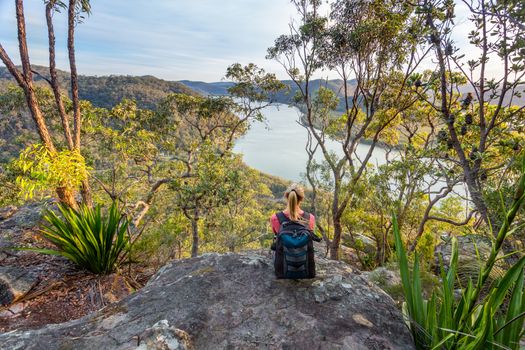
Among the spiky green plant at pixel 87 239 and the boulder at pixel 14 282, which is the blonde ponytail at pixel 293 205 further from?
the boulder at pixel 14 282

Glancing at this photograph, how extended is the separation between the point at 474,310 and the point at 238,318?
150 cm

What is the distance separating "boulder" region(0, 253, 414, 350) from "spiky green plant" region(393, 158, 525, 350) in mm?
317

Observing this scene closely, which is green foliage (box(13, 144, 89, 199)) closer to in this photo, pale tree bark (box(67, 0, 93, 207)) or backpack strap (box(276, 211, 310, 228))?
pale tree bark (box(67, 0, 93, 207))

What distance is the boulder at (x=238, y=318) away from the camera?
1889 mm

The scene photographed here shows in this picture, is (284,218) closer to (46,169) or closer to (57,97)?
(46,169)

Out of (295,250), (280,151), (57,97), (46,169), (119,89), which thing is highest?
(119,89)

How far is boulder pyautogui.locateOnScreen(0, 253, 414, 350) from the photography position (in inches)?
74.4

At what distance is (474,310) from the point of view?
4.37 ft

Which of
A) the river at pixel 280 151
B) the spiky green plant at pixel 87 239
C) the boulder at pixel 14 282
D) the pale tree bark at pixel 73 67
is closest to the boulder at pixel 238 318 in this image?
the spiky green plant at pixel 87 239

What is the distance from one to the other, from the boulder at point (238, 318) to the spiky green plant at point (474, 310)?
1.04 ft

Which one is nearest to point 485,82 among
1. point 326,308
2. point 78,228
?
point 326,308

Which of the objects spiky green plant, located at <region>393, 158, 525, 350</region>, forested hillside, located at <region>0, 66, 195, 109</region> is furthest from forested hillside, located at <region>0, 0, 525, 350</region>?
forested hillside, located at <region>0, 66, 195, 109</region>

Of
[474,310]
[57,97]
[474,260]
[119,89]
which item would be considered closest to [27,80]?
[57,97]

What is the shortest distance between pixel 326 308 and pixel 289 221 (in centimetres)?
74
